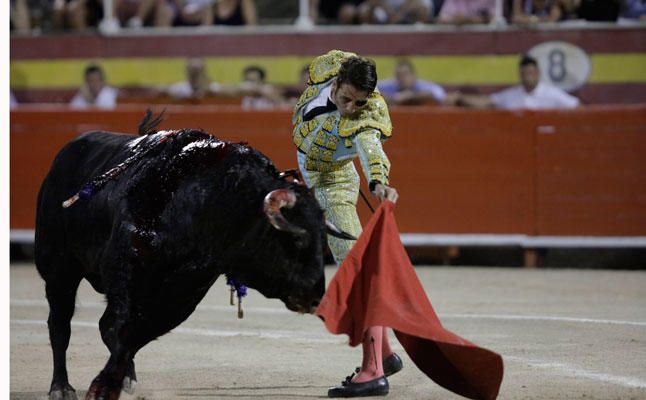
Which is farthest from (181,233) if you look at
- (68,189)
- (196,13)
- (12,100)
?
(12,100)

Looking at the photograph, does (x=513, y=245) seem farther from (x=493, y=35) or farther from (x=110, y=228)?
(x=110, y=228)

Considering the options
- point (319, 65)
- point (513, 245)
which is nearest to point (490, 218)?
point (513, 245)

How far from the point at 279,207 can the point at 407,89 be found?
252 inches

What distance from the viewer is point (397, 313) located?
4.62 metres

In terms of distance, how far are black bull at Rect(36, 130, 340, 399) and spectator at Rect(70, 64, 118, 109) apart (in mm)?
6494

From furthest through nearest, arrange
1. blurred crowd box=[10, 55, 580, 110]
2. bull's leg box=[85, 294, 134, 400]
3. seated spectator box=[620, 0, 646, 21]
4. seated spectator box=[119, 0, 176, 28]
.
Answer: seated spectator box=[119, 0, 176, 28] → seated spectator box=[620, 0, 646, 21] → blurred crowd box=[10, 55, 580, 110] → bull's leg box=[85, 294, 134, 400]

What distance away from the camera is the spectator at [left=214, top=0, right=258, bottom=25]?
37.9ft

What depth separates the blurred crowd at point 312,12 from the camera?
10.8 m

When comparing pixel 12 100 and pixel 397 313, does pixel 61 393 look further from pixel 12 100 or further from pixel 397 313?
pixel 12 100

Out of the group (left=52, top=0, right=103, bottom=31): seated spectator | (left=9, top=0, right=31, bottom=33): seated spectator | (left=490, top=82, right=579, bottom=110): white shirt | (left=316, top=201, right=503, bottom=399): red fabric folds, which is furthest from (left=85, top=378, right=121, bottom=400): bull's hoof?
(left=9, top=0, right=31, bottom=33): seated spectator

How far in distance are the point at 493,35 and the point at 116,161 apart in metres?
6.55

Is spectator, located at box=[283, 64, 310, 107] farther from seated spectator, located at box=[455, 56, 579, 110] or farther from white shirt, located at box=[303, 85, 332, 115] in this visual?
white shirt, located at box=[303, 85, 332, 115]

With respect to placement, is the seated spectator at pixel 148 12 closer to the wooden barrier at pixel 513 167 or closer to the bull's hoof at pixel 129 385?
the wooden barrier at pixel 513 167

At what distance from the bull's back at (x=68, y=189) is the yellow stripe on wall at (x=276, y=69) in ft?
20.0
